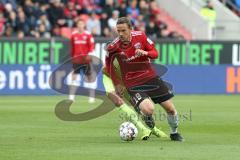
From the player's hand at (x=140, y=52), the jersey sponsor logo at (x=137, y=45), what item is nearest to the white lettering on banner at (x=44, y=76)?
the jersey sponsor logo at (x=137, y=45)

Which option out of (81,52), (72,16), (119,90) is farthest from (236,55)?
(119,90)

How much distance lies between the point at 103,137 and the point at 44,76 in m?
14.0

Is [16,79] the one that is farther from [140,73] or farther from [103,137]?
[140,73]

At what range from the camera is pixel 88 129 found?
1666 cm

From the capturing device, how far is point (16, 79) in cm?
2853

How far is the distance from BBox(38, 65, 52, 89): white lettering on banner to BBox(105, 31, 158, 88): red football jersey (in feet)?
47.1

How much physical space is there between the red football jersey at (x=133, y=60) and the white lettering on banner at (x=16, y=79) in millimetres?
14289

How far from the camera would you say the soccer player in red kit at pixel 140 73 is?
14.0 metres

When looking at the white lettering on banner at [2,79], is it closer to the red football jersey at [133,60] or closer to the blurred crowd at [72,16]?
the blurred crowd at [72,16]

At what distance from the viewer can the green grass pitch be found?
39.9 feet

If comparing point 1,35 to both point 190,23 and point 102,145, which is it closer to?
point 190,23

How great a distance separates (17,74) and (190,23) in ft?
33.4

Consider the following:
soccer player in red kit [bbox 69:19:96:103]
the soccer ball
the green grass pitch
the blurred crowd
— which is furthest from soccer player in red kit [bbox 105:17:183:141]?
the blurred crowd

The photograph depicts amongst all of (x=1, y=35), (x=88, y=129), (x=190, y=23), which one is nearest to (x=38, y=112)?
(x=88, y=129)
